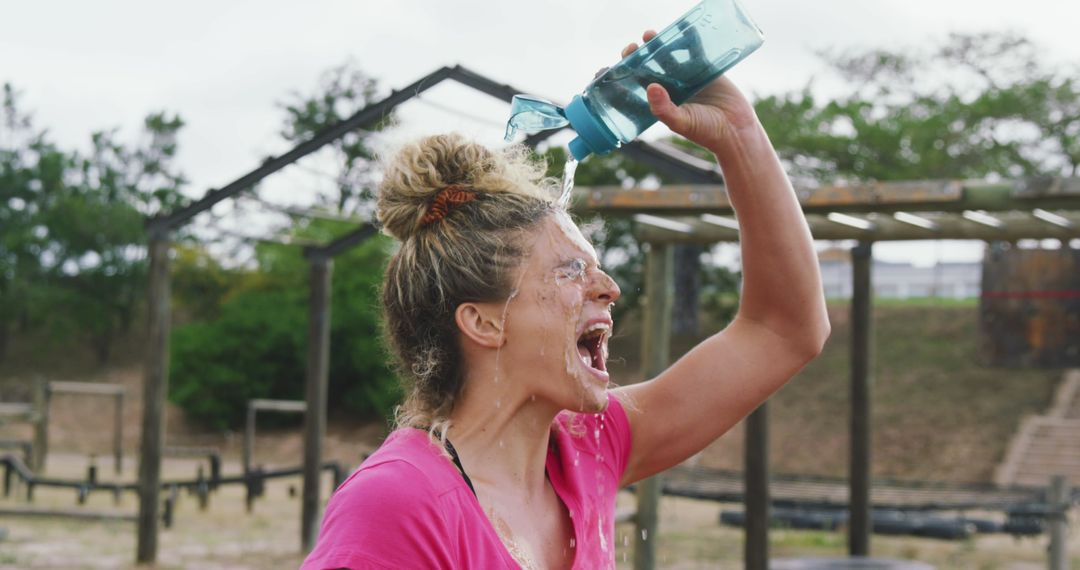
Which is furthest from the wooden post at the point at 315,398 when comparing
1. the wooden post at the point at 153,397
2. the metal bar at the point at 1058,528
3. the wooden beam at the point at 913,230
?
the metal bar at the point at 1058,528

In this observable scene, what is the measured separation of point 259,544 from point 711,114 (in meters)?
9.47

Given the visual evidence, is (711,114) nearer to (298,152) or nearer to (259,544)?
(298,152)

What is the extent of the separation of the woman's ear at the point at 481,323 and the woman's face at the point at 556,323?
0.01m

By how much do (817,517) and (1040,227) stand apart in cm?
597

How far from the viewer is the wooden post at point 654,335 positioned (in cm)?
771

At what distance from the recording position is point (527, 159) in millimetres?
1971

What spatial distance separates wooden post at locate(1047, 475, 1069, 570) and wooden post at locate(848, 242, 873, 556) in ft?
4.34

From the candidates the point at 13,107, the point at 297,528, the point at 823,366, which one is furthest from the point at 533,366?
the point at 13,107

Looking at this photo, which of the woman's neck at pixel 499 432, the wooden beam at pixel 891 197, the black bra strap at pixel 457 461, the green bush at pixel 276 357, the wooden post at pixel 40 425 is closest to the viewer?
the black bra strap at pixel 457 461

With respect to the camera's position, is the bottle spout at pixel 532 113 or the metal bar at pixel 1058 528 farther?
the metal bar at pixel 1058 528

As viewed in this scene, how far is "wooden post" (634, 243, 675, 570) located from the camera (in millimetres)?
7715

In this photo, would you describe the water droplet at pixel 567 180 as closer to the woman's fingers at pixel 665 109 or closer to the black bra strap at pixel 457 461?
the woman's fingers at pixel 665 109

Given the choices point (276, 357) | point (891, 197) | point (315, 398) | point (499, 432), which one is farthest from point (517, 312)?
point (276, 357)

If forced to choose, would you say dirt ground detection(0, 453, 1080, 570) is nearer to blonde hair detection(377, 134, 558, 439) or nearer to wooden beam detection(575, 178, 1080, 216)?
Result: wooden beam detection(575, 178, 1080, 216)
